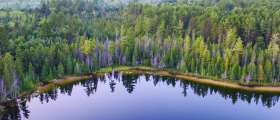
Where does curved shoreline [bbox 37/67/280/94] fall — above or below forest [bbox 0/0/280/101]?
below

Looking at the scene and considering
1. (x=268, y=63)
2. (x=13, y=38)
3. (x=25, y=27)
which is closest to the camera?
(x=268, y=63)

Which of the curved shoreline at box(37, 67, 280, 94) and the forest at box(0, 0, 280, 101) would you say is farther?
the forest at box(0, 0, 280, 101)

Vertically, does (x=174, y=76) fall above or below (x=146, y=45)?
below

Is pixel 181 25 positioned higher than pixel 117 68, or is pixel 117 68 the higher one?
pixel 181 25

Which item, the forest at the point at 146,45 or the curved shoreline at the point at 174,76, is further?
the forest at the point at 146,45

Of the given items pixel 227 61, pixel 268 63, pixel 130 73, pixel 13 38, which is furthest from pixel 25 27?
pixel 268 63

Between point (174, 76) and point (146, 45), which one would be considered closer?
point (174, 76)

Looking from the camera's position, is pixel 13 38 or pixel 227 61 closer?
pixel 227 61

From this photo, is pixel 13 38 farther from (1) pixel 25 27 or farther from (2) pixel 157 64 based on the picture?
(2) pixel 157 64
